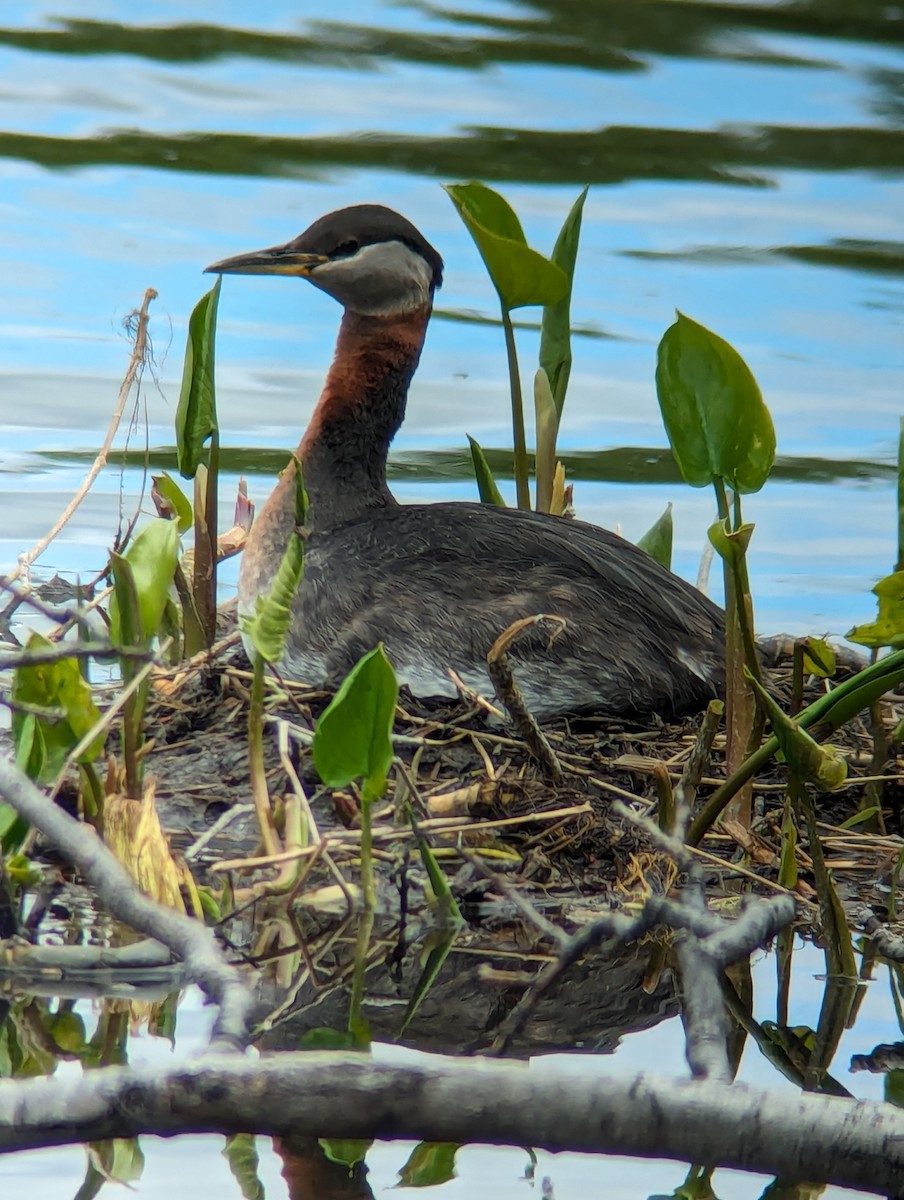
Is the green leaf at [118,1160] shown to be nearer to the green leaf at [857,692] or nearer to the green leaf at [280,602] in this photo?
the green leaf at [280,602]

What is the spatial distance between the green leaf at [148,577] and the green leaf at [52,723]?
0.12 metres

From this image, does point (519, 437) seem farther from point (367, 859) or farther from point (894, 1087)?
point (894, 1087)

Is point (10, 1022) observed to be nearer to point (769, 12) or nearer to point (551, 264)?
point (551, 264)

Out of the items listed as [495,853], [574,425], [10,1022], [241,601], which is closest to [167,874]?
[10,1022]

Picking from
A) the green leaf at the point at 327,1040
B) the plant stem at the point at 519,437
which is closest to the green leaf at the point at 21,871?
the green leaf at the point at 327,1040

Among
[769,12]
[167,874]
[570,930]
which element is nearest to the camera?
[167,874]

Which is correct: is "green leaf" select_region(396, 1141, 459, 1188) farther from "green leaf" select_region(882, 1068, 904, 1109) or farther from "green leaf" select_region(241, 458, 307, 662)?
"green leaf" select_region(241, 458, 307, 662)

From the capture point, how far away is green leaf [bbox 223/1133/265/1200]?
2.24m

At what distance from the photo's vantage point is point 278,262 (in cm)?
521

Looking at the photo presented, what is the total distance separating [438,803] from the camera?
3.73m

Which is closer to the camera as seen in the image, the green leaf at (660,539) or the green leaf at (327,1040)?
the green leaf at (327,1040)

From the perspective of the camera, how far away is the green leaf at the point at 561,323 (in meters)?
5.07

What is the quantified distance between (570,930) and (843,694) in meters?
0.66

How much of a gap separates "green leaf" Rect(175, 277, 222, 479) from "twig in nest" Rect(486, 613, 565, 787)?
1119 millimetres
